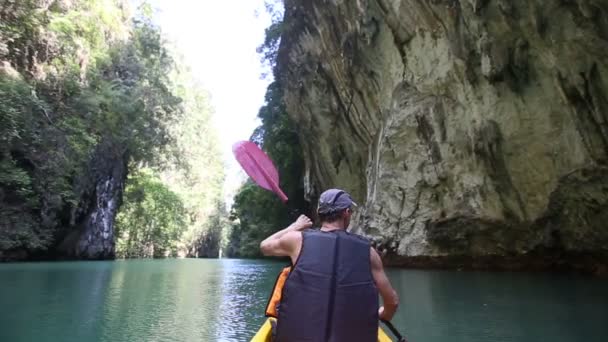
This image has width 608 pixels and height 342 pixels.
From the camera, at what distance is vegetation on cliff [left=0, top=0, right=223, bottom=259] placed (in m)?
13.1

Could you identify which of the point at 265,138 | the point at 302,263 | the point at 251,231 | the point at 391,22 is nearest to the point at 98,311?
the point at 302,263

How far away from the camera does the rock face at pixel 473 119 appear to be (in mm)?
9742

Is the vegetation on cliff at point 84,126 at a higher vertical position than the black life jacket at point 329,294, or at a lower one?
higher

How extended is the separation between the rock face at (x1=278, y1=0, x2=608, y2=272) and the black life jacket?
7.93 metres

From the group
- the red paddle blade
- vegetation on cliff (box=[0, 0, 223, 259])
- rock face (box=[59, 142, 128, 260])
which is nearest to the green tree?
vegetation on cliff (box=[0, 0, 223, 259])

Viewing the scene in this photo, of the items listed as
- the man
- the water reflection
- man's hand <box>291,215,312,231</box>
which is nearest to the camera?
the man

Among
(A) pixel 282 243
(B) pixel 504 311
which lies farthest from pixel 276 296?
(B) pixel 504 311

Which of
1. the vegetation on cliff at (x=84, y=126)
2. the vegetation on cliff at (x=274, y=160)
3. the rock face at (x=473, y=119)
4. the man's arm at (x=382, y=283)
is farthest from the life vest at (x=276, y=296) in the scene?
the vegetation on cliff at (x=274, y=160)

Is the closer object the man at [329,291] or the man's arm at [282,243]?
the man at [329,291]

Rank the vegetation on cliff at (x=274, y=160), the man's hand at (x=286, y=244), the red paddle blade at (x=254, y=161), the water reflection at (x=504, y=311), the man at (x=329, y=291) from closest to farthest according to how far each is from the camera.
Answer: the man at (x=329, y=291) < the man's hand at (x=286, y=244) < the red paddle blade at (x=254, y=161) < the water reflection at (x=504, y=311) < the vegetation on cliff at (x=274, y=160)

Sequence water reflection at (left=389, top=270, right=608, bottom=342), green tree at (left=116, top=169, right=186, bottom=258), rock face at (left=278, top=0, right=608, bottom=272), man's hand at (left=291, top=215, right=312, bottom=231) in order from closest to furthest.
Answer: man's hand at (left=291, top=215, right=312, bottom=231), water reflection at (left=389, top=270, right=608, bottom=342), rock face at (left=278, top=0, right=608, bottom=272), green tree at (left=116, top=169, right=186, bottom=258)

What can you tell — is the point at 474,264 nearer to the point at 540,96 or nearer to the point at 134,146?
the point at 540,96

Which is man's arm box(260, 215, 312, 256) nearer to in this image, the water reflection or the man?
the man

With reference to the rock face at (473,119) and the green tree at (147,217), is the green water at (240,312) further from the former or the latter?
the green tree at (147,217)
